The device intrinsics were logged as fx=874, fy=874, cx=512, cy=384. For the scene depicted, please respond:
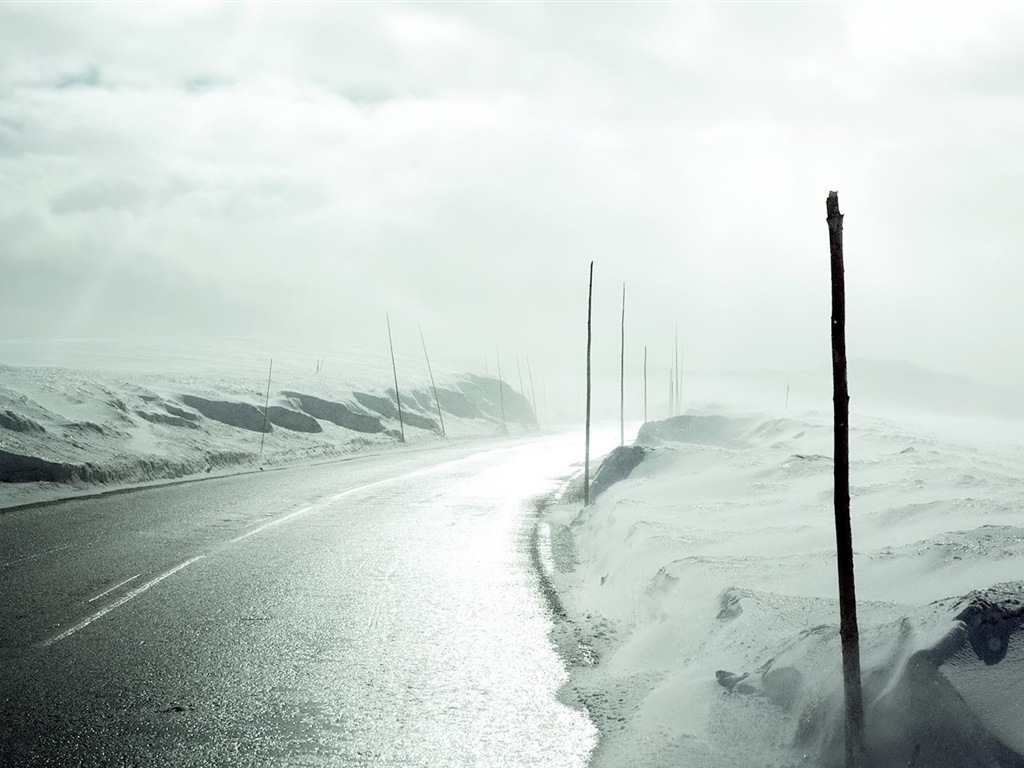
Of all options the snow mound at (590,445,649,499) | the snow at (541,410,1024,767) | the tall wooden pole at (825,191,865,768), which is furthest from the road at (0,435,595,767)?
the snow mound at (590,445,649,499)

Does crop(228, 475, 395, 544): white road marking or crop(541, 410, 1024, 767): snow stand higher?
crop(541, 410, 1024, 767): snow

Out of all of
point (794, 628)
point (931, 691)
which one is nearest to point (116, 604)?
point (794, 628)

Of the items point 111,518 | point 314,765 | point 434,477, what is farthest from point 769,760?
point 434,477

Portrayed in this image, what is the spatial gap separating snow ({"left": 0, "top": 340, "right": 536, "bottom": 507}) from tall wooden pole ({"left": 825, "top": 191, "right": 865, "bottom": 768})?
15.4 m

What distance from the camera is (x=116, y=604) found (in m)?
7.63

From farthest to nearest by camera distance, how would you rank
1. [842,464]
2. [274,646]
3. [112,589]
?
[112,589] < [274,646] < [842,464]

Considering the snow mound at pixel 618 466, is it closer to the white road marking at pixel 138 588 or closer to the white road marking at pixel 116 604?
the white road marking at pixel 138 588

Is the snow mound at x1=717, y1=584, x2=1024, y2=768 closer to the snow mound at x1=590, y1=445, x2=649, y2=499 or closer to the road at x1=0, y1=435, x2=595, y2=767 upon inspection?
the road at x1=0, y1=435, x2=595, y2=767

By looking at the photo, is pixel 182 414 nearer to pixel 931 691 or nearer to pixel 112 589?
pixel 112 589

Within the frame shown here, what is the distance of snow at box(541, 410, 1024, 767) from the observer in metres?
3.97

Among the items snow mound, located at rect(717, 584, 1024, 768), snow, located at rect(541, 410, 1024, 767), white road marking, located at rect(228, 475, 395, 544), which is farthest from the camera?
white road marking, located at rect(228, 475, 395, 544)

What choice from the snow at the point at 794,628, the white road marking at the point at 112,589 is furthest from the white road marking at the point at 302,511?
the snow at the point at 794,628

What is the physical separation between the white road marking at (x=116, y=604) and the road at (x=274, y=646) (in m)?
0.04

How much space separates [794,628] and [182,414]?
3471cm
